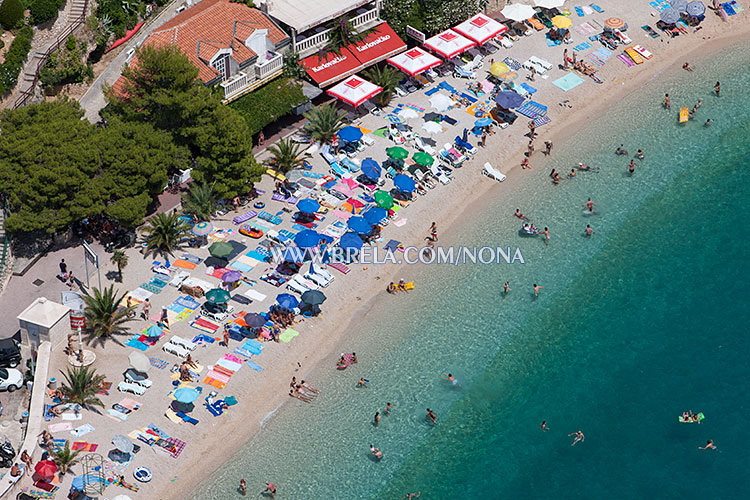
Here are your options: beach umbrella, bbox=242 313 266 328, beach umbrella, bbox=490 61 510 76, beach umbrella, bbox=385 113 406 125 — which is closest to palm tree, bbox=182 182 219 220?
beach umbrella, bbox=242 313 266 328

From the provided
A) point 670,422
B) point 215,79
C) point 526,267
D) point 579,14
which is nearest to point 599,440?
point 670,422

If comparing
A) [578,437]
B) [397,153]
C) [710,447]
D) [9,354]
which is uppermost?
[9,354]

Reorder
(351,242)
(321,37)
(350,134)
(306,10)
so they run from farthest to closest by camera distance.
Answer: (321,37) < (306,10) < (350,134) < (351,242)

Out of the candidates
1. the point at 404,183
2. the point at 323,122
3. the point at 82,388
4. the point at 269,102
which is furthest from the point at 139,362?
the point at 323,122

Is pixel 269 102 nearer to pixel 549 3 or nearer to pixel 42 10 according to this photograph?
pixel 42 10

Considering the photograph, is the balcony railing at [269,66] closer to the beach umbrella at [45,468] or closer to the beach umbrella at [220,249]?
the beach umbrella at [220,249]

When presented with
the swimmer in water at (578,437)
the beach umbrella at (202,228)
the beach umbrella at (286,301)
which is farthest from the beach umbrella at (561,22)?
the swimmer in water at (578,437)

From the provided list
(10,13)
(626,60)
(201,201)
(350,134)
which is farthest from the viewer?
(626,60)
